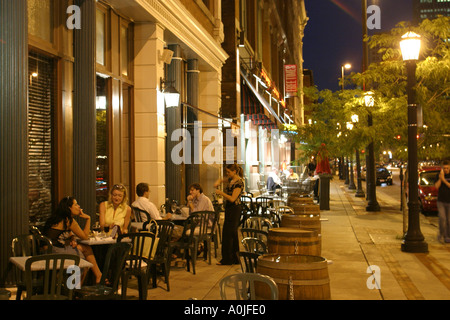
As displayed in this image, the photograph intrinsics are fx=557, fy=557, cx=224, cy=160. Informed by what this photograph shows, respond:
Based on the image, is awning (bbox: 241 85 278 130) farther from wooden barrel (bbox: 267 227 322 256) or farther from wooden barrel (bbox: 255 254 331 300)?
wooden barrel (bbox: 255 254 331 300)

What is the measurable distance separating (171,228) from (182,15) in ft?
26.7

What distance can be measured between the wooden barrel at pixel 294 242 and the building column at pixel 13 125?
3285mm

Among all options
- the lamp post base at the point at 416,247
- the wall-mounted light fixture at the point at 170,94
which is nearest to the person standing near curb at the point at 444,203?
the lamp post base at the point at 416,247

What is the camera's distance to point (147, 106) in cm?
1331

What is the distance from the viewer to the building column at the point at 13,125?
23.4 feet

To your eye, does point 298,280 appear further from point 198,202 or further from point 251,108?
point 251,108

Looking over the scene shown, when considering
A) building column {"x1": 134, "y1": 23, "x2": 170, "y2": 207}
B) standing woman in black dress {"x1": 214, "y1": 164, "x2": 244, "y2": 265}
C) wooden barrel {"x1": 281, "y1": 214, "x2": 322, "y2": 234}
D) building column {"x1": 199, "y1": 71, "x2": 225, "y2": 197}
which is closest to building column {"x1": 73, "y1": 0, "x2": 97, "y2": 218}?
standing woman in black dress {"x1": 214, "y1": 164, "x2": 244, "y2": 265}

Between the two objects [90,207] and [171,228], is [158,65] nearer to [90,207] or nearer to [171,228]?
[90,207]

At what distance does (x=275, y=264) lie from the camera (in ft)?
16.8

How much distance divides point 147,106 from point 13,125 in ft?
20.2

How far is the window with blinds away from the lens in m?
8.75

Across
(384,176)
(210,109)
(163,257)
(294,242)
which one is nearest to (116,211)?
(163,257)

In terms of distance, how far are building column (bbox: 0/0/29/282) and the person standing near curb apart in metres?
8.91

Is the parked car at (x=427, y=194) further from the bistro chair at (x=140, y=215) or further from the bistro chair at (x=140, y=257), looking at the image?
the bistro chair at (x=140, y=257)
